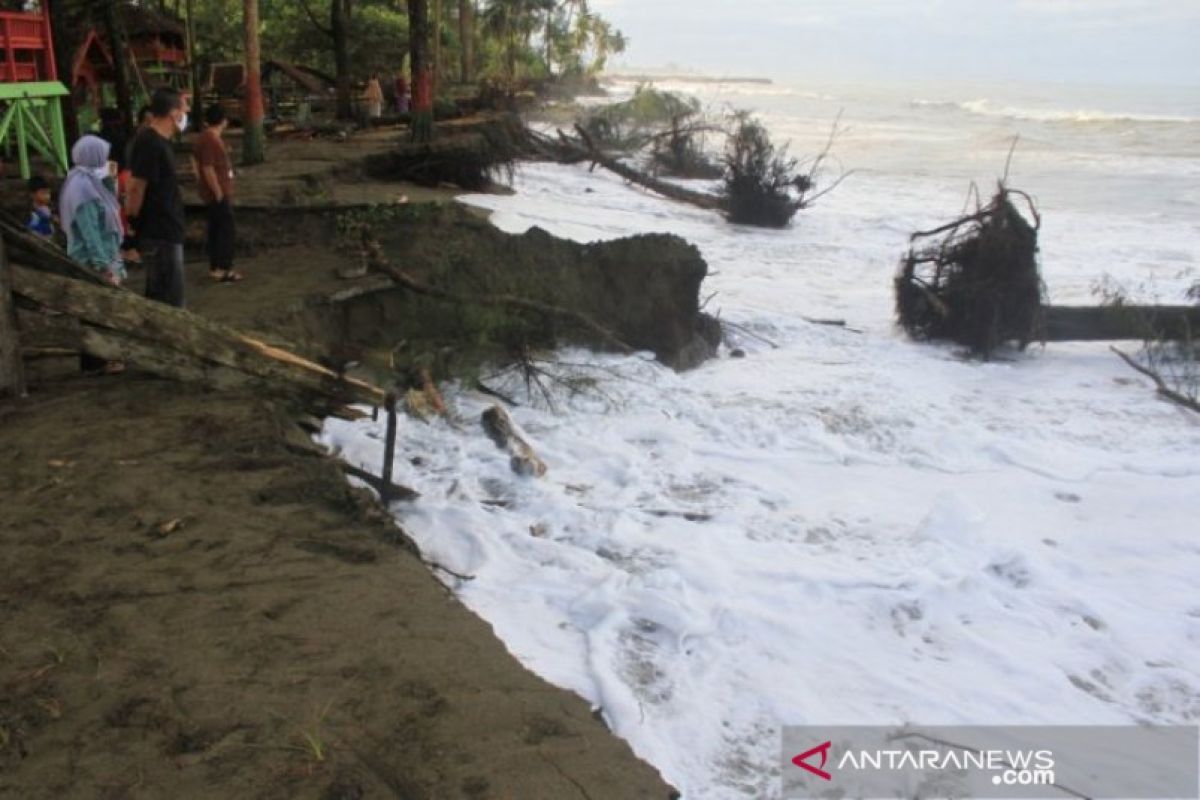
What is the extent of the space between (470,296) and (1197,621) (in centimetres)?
597

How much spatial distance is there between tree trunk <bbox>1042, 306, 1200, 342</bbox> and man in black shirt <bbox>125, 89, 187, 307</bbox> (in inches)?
353

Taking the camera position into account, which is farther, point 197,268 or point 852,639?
point 197,268

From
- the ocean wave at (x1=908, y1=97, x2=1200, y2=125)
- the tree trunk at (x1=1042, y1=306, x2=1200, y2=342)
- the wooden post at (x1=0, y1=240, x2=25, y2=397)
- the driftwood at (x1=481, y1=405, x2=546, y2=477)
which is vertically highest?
the ocean wave at (x1=908, y1=97, x2=1200, y2=125)

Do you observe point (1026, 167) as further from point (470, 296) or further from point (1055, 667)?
→ point (1055, 667)

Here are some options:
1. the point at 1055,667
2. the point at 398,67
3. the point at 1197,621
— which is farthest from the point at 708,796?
the point at 398,67

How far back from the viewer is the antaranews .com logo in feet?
12.7

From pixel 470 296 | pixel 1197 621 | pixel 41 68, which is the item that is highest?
pixel 41 68

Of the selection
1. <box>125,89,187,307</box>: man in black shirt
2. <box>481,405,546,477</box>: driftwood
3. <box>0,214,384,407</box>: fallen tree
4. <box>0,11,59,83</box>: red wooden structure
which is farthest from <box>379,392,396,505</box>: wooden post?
<box>0,11,59,83</box>: red wooden structure

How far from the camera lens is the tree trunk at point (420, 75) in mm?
16312

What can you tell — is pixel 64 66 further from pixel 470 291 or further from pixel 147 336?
pixel 147 336

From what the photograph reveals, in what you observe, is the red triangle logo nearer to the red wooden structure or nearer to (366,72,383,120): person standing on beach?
the red wooden structure

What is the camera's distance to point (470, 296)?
882cm

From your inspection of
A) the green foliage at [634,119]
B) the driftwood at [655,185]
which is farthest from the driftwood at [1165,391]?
the green foliage at [634,119]

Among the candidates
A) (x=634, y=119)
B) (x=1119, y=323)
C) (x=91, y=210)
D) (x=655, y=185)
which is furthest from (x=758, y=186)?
(x=91, y=210)
